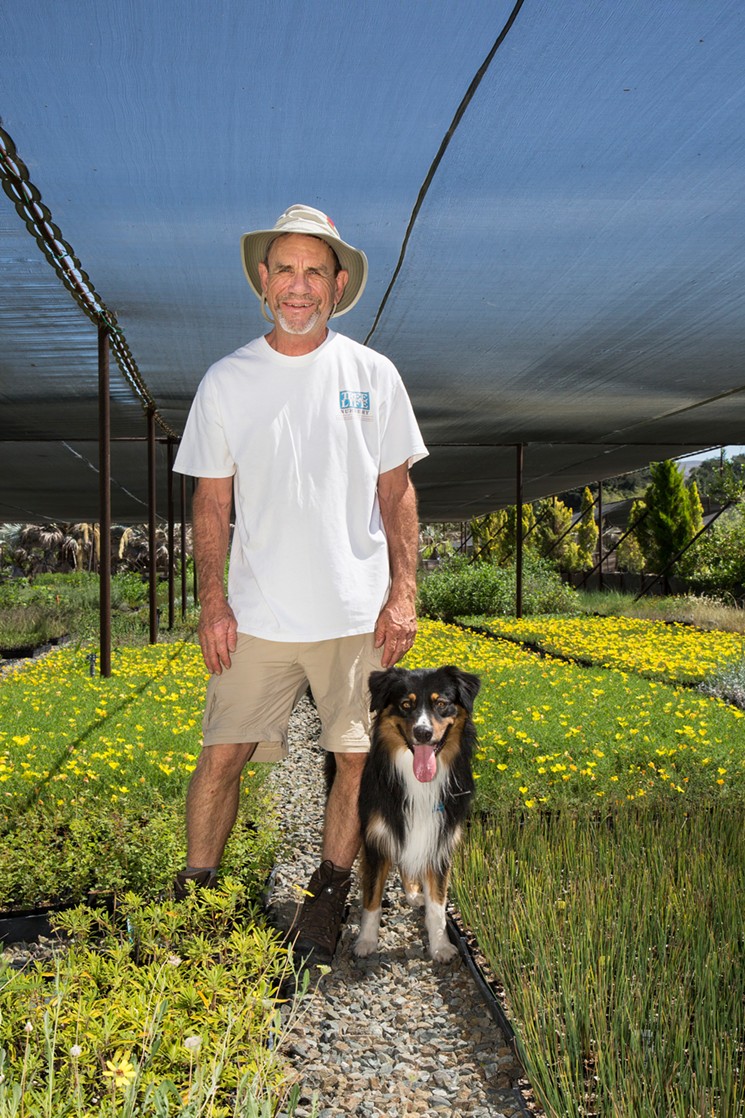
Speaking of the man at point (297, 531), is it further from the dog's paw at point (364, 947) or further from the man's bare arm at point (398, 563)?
the dog's paw at point (364, 947)

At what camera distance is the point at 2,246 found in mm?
3922

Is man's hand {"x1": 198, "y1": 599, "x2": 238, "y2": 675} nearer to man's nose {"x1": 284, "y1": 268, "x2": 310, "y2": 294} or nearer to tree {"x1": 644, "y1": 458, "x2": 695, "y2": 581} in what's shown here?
man's nose {"x1": 284, "y1": 268, "x2": 310, "y2": 294}

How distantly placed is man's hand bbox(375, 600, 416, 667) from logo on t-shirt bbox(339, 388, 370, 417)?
19.9 inches

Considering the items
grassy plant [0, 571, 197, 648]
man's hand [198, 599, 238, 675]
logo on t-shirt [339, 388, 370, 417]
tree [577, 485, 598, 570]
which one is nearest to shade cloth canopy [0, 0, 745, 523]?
logo on t-shirt [339, 388, 370, 417]

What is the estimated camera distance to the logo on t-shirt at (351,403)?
2.39 metres

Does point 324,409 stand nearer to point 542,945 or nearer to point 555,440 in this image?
A: point 542,945

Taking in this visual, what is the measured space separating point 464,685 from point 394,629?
1.09ft

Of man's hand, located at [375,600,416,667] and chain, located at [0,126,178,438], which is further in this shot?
chain, located at [0,126,178,438]

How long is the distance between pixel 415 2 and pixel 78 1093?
2443mm

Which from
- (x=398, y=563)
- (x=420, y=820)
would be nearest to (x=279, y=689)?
(x=398, y=563)

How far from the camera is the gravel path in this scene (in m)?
1.92

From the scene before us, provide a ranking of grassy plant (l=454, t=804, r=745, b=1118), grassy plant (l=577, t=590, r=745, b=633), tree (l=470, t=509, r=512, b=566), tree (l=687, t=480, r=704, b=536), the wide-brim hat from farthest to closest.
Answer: tree (l=470, t=509, r=512, b=566) < tree (l=687, t=480, r=704, b=536) < grassy plant (l=577, t=590, r=745, b=633) < the wide-brim hat < grassy plant (l=454, t=804, r=745, b=1118)

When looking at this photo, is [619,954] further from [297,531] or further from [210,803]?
[297,531]

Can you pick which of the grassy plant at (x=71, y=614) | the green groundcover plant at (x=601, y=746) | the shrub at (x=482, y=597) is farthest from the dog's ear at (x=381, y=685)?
the shrub at (x=482, y=597)
